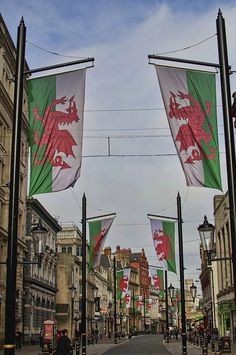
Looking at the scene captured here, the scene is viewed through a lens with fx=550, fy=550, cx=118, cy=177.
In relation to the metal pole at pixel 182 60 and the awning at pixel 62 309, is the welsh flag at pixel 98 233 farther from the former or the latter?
the awning at pixel 62 309

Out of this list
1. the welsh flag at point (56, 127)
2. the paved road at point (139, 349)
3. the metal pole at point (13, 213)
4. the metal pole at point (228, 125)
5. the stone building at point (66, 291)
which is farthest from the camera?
the stone building at point (66, 291)

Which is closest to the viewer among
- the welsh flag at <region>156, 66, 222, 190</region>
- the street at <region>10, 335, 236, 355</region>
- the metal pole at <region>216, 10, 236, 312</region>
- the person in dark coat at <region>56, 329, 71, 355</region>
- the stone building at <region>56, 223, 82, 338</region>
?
the metal pole at <region>216, 10, 236, 312</region>

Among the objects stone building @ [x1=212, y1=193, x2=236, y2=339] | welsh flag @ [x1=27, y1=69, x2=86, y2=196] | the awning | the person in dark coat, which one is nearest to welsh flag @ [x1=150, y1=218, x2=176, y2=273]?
the person in dark coat

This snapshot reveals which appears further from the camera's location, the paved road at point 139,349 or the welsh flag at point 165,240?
the paved road at point 139,349

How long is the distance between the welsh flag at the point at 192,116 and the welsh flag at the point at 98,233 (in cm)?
1549

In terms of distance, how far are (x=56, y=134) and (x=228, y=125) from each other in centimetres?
404

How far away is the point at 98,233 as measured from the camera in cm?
2747

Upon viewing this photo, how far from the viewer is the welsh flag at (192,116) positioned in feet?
39.7

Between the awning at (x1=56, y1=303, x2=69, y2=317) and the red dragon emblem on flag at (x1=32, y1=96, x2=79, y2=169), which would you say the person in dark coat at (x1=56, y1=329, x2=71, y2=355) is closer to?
the red dragon emblem on flag at (x1=32, y1=96, x2=79, y2=169)

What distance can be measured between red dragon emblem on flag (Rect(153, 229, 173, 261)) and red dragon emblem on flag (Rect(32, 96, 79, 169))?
17.7 m

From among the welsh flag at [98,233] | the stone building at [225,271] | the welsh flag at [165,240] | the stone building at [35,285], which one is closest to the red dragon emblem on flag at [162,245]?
the welsh flag at [165,240]

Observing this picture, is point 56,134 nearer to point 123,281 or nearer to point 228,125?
point 228,125

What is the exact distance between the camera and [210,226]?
17.0 meters

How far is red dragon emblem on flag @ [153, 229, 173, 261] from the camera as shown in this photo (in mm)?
29797
